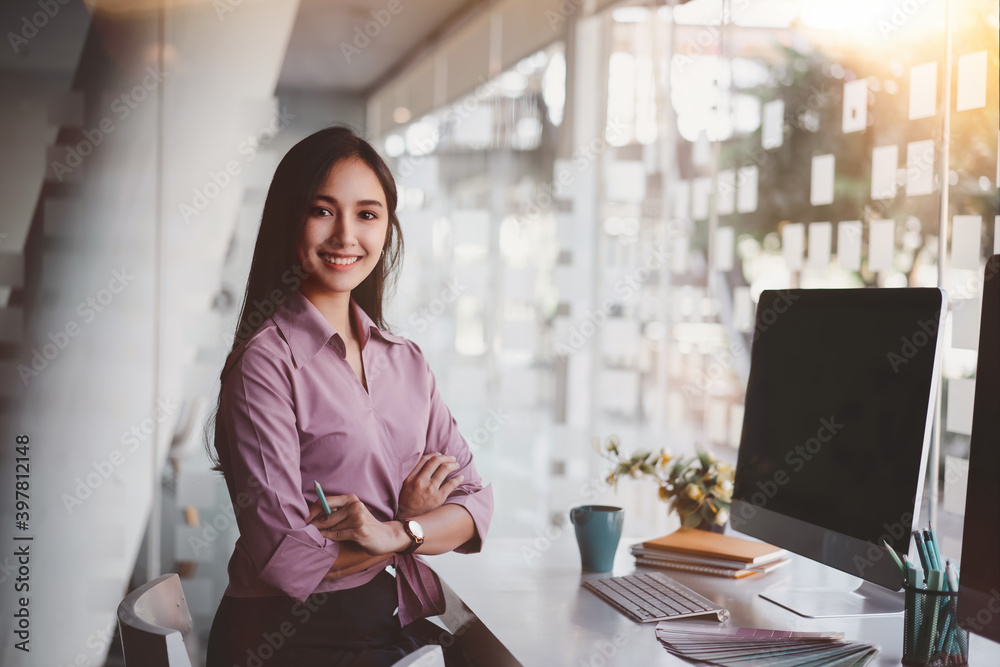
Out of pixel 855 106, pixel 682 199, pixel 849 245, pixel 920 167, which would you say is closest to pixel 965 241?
pixel 920 167

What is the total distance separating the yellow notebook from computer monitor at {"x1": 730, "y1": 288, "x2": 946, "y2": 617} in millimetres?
62

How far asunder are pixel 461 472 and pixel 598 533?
0.30 meters

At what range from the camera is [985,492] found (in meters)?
1.12

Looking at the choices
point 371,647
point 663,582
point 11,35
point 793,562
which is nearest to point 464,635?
point 371,647

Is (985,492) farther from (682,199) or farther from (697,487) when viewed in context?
(682,199)

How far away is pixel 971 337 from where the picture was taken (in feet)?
6.24

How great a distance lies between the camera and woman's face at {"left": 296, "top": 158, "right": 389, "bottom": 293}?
5.39ft

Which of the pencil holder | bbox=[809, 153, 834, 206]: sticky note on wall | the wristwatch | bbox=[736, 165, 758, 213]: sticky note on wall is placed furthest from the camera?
bbox=[736, 165, 758, 213]: sticky note on wall

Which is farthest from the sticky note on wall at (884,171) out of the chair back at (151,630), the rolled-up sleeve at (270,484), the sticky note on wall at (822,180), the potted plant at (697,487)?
the chair back at (151,630)

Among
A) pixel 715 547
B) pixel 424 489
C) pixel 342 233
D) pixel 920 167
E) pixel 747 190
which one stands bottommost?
pixel 715 547

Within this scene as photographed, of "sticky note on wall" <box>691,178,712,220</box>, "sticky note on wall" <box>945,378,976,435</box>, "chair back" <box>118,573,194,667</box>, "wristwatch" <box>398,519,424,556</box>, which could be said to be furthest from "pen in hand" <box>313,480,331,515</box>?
"sticky note on wall" <box>691,178,712,220</box>

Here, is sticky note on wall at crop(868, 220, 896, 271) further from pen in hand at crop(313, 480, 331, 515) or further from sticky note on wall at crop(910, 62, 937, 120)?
pen in hand at crop(313, 480, 331, 515)

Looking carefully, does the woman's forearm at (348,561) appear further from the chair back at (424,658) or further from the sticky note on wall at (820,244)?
the sticky note on wall at (820,244)

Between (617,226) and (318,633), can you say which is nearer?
(318,633)
